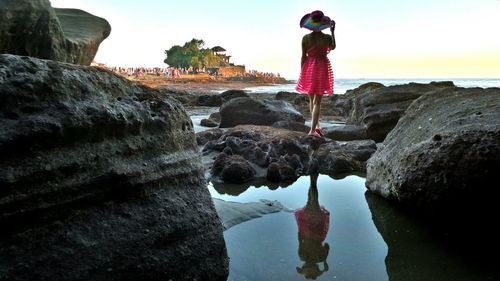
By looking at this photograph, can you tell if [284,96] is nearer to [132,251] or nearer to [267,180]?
[267,180]

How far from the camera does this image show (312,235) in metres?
3.11

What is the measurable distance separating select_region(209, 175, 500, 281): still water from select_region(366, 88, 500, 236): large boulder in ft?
0.80

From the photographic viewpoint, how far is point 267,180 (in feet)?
15.9

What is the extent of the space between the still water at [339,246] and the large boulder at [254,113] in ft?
16.7

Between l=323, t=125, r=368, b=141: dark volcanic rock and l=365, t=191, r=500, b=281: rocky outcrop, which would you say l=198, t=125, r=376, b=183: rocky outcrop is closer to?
l=323, t=125, r=368, b=141: dark volcanic rock

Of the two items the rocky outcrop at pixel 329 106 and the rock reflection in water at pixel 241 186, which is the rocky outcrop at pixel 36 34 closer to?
the rock reflection in water at pixel 241 186

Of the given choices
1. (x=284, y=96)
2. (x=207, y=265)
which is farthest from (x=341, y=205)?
(x=284, y=96)

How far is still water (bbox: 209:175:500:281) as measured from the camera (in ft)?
8.16

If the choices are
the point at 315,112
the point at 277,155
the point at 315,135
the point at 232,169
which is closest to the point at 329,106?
the point at 315,112

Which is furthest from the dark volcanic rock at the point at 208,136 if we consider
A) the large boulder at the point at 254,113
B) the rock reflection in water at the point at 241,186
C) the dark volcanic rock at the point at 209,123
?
the dark volcanic rock at the point at 209,123

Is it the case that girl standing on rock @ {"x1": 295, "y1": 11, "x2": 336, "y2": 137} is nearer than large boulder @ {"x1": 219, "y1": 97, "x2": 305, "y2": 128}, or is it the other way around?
girl standing on rock @ {"x1": 295, "y1": 11, "x2": 336, "y2": 137}

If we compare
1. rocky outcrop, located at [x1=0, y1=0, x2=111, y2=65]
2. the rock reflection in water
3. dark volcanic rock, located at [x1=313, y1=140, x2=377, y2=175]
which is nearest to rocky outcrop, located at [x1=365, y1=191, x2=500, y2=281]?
the rock reflection in water

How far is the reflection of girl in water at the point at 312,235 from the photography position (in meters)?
2.55

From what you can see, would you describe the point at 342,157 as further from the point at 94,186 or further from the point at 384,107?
the point at 94,186
